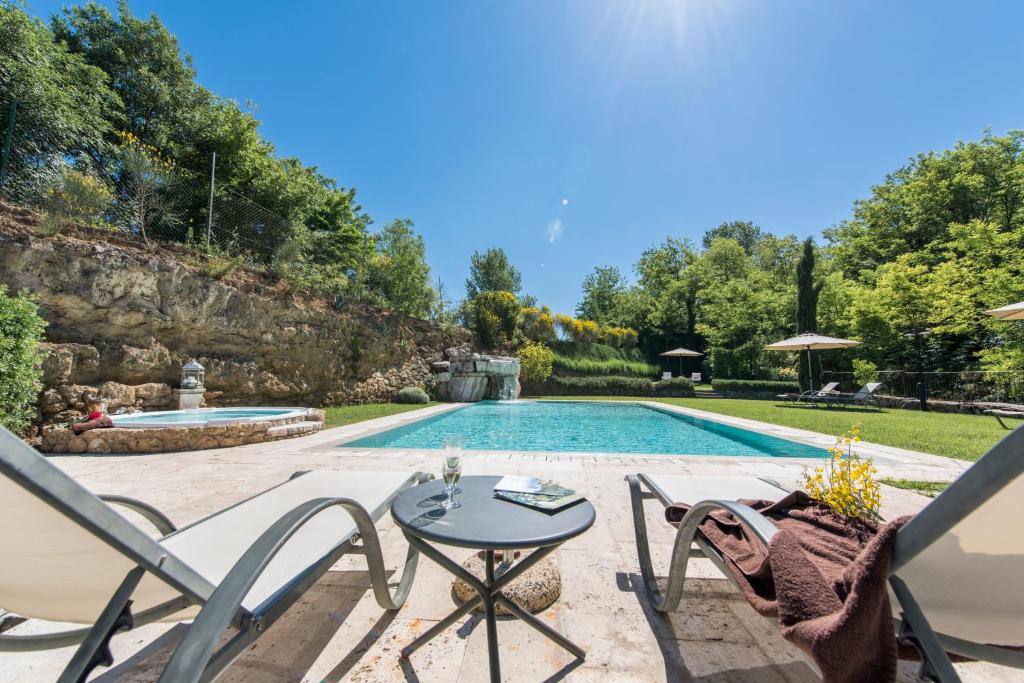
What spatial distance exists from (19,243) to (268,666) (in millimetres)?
9230

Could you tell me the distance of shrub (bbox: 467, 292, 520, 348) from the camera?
16562 millimetres

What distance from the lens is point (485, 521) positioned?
1360 millimetres

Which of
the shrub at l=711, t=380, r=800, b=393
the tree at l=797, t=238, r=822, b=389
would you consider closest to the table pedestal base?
the shrub at l=711, t=380, r=800, b=393

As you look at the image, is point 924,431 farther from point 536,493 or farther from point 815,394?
point 536,493

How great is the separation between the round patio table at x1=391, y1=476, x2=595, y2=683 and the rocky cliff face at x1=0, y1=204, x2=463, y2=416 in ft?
26.7

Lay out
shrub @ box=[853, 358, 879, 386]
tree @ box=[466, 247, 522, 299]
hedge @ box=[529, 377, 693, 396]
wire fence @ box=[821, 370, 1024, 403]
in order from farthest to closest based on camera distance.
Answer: tree @ box=[466, 247, 522, 299]
hedge @ box=[529, 377, 693, 396]
shrub @ box=[853, 358, 879, 386]
wire fence @ box=[821, 370, 1024, 403]

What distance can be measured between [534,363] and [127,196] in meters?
13.6

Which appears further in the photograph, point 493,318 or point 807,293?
point 493,318

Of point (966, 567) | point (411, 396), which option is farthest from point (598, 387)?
point (966, 567)

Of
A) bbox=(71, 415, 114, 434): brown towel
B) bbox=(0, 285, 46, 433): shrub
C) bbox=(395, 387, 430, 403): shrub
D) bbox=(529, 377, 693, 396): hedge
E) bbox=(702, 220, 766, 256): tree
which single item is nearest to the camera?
bbox=(0, 285, 46, 433): shrub

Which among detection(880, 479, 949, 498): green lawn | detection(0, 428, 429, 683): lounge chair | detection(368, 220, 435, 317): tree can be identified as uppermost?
detection(368, 220, 435, 317): tree

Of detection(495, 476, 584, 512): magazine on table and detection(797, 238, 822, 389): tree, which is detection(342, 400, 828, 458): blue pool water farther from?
detection(797, 238, 822, 389): tree

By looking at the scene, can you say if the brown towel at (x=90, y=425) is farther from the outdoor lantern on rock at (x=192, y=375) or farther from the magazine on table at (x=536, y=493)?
the magazine on table at (x=536, y=493)

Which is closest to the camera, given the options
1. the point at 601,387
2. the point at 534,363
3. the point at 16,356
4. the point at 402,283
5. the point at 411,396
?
the point at 16,356
